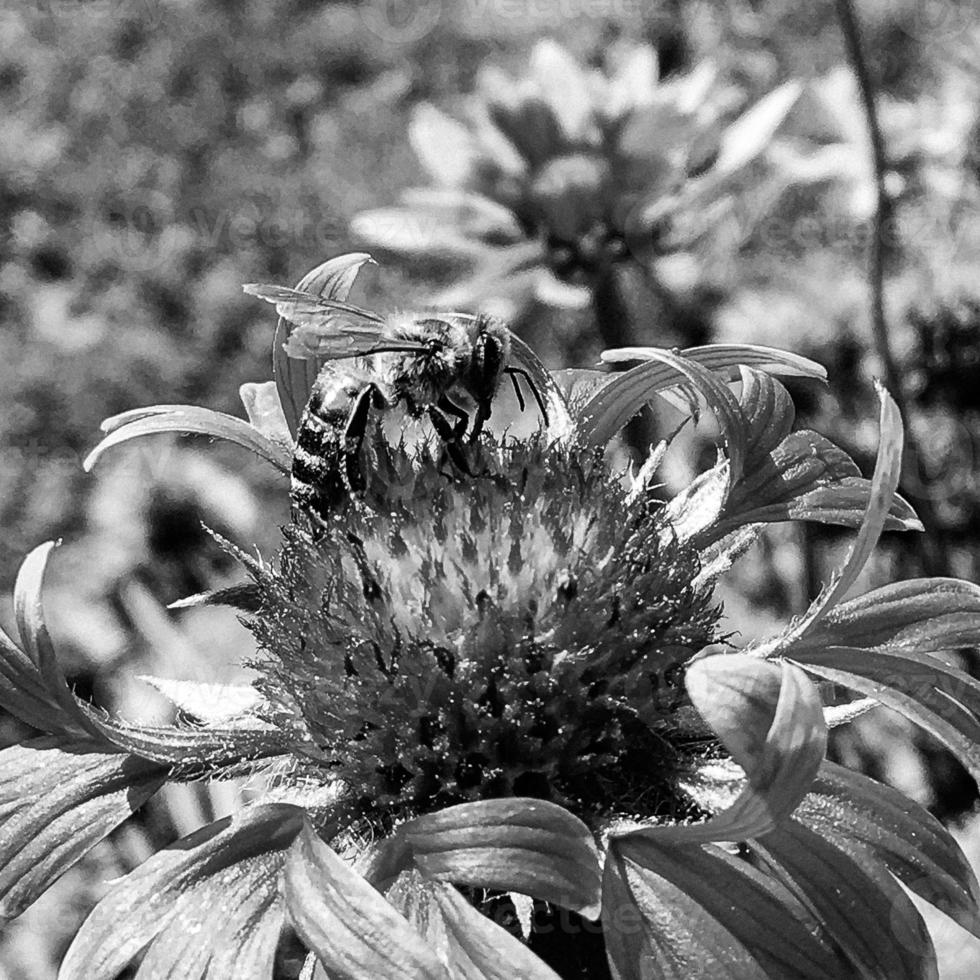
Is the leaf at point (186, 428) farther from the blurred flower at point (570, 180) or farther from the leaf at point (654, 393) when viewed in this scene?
the blurred flower at point (570, 180)

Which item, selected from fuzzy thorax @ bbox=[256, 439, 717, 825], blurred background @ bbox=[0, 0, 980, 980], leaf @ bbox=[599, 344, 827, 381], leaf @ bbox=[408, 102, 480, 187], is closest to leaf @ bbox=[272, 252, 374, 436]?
fuzzy thorax @ bbox=[256, 439, 717, 825]

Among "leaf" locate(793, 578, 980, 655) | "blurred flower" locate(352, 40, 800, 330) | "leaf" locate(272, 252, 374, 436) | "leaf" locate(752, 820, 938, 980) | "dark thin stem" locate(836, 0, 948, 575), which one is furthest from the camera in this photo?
"blurred flower" locate(352, 40, 800, 330)

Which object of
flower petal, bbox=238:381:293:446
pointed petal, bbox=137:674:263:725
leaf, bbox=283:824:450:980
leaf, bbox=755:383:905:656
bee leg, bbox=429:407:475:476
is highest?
flower petal, bbox=238:381:293:446

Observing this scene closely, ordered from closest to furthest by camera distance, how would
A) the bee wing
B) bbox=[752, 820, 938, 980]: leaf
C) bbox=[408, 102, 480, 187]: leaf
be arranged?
bbox=[752, 820, 938, 980]: leaf
the bee wing
bbox=[408, 102, 480, 187]: leaf

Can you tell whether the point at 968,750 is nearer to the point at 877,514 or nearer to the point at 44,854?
the point at 877,514

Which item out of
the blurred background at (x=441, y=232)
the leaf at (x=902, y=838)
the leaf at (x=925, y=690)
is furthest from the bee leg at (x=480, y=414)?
the blurred background at (x=441, y=232)

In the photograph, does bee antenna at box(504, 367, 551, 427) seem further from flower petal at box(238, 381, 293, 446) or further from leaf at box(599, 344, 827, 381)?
flower petal at box(238, 381, 293, 446)

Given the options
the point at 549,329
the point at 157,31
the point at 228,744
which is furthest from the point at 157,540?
the point at 157,31

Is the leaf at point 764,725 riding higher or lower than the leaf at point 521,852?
higher
